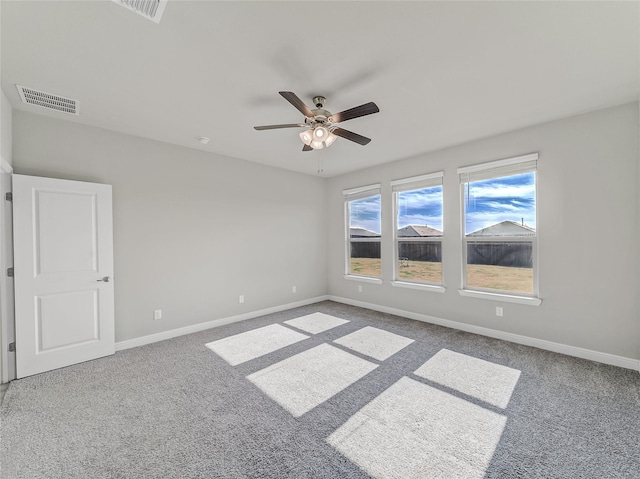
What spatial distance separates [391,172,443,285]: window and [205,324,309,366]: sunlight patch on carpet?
7.11 feet

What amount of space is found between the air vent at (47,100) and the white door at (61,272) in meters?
0.72

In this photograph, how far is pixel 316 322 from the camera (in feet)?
14.0

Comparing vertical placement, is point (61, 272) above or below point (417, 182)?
below

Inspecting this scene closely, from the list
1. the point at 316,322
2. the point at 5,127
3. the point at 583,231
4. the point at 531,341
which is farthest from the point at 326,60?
the point at 531,341

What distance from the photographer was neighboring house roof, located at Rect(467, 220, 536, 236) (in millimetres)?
3408

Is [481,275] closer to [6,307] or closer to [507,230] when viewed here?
[507,230]

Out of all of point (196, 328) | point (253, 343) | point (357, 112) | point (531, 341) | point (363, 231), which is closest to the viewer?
point (357, 112)

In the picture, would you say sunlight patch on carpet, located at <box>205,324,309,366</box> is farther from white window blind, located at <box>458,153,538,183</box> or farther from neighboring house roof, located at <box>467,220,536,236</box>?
white window blind, located at <box>458,153,538,183</box>

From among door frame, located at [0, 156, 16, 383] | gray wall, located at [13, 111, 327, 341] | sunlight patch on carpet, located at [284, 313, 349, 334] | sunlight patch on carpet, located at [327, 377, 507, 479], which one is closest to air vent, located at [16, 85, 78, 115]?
gray wall, located at [13, 111, 327, 341]

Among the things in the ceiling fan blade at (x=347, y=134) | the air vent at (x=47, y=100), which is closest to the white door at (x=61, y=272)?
the air vent at (x=47, y=100)

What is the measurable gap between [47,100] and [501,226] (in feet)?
17.3

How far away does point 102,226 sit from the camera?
3.09 meters

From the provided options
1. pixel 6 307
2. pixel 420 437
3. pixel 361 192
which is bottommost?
pixel 420 437

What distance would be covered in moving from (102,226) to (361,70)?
3.22 m
